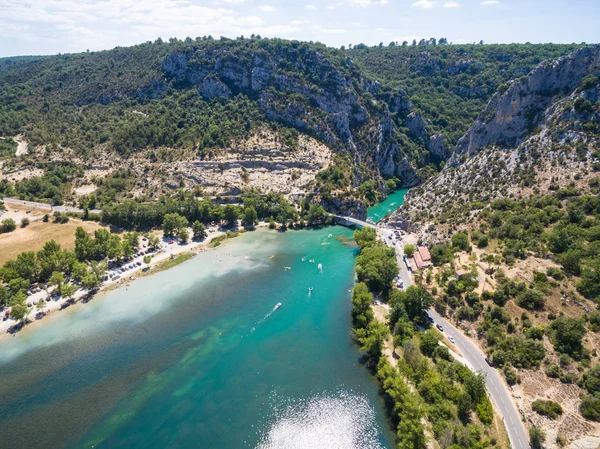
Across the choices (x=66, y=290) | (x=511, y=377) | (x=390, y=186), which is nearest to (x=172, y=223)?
(x=66, y=290)

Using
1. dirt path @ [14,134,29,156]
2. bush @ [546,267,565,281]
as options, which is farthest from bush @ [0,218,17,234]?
bush @ [546,267,565,281]

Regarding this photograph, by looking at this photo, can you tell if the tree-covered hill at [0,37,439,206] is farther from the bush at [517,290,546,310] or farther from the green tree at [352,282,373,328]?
the bush at [517,290,546,310]

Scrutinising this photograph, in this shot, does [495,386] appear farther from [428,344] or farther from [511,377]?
[428,344]

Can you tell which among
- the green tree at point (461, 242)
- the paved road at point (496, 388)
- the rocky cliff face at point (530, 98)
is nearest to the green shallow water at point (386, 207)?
the rocky cliff face at point (530, 98)

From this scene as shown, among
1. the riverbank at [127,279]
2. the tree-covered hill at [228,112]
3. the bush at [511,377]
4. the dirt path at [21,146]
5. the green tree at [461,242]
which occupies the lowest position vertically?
the riverbank at [127,279]

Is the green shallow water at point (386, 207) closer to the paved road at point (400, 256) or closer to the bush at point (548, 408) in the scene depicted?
the paved road at point (400, 256)
